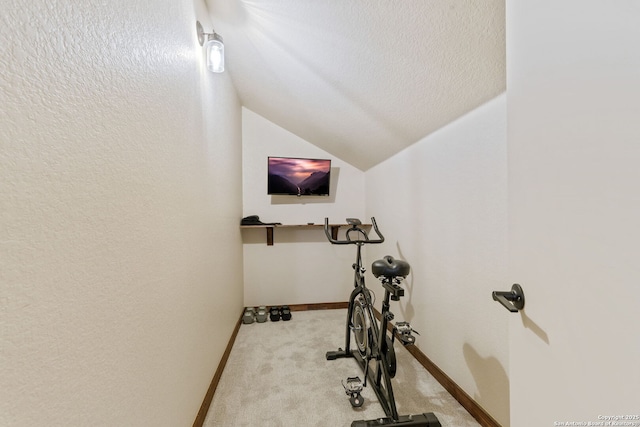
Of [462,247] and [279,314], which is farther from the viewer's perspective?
[279,314]

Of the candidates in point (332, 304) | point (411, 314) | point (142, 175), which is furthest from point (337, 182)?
point (142, 175)

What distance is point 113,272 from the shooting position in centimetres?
78

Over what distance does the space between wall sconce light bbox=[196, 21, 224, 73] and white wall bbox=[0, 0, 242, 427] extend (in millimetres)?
187

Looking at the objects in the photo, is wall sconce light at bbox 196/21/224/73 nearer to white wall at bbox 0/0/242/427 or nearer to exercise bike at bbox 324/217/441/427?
white wall at bbox 0/0/242/427

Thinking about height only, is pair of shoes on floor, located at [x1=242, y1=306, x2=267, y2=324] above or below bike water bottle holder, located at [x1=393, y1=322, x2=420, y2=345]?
below

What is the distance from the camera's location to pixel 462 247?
171cm

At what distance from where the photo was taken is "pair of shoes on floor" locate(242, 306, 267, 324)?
304 cm

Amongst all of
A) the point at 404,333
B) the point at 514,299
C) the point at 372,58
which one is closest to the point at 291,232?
the point at 404,333

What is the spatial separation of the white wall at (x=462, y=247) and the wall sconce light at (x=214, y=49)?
163 cm

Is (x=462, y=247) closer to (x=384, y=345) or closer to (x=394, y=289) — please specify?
(x=394, y=289)

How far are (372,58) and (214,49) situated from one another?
3.29 feet

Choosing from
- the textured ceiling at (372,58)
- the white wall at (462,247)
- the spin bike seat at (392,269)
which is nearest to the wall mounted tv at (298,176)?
the textured ceiling at (372,58)

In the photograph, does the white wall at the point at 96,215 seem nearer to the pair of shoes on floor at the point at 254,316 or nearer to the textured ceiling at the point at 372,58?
the textured ceiling at the point at 372,58

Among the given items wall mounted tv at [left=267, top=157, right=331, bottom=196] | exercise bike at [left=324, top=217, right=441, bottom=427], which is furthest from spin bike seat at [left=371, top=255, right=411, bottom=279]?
wall mounted tv at [left=267, top=157, right=331, bottom=196]
